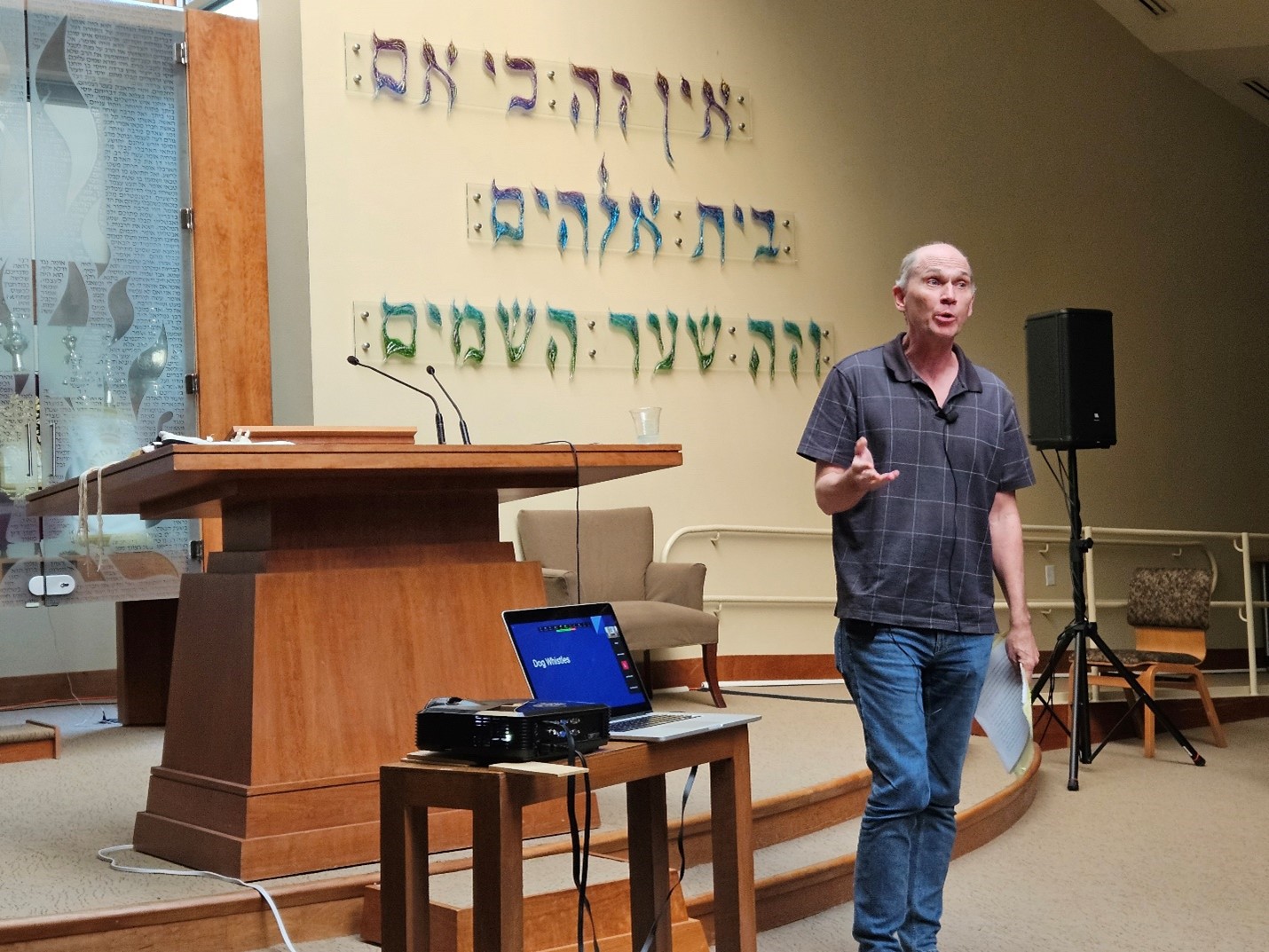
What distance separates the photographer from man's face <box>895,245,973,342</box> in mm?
2555

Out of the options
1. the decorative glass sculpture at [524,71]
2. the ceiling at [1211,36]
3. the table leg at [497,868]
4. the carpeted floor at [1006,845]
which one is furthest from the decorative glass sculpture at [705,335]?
the table leg at [497,868]

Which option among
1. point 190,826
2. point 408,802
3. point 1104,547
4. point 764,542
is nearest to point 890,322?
point 764,542

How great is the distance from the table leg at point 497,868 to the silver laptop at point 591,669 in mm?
241

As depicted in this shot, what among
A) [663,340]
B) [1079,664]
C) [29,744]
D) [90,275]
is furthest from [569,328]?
[29,744]

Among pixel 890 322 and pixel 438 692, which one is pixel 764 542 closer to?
pixel 890 322

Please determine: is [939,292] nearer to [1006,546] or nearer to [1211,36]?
[1006,546]

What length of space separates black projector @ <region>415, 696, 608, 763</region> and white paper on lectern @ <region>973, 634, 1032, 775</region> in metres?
1.20

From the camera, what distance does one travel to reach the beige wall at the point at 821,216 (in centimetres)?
577

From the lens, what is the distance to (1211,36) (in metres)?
7.84

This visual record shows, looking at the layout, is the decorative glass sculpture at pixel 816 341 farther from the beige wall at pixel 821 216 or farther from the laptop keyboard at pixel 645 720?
the laptop keyboard at pixel 645 720

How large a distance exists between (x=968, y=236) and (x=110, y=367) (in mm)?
4460

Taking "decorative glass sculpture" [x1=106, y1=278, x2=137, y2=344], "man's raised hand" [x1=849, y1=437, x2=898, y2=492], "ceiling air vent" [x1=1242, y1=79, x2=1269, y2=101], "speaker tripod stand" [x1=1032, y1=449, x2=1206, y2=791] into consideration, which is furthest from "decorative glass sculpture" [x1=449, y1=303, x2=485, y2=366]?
"ceiling air vent" [x1=1242, y1=79, x2=1269, y2=101]

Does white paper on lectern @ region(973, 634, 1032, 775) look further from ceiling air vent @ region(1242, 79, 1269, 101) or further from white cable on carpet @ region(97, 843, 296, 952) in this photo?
ceiling air vent @ region(1242, 79, 1269, 101)

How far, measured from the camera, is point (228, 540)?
122 inches
